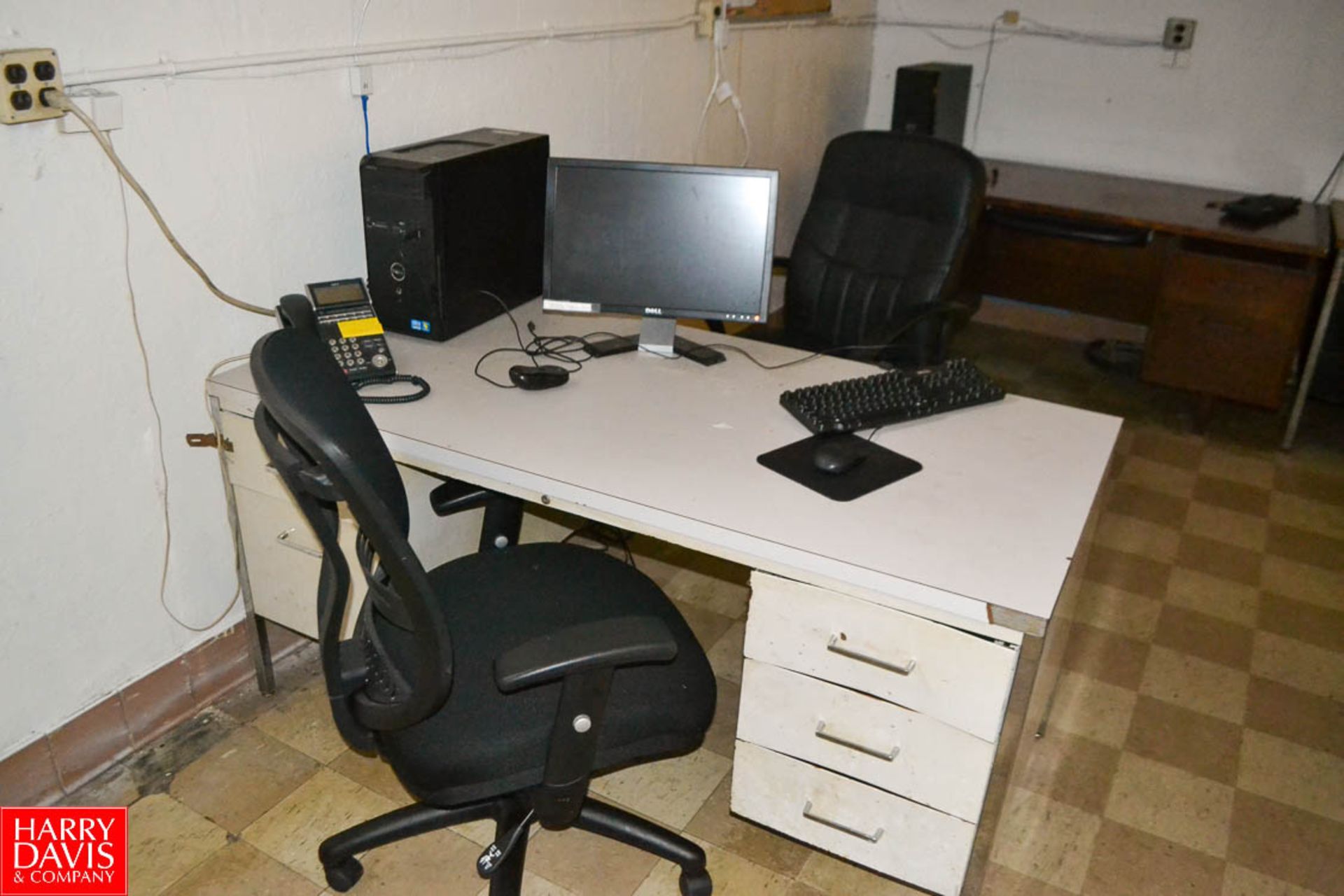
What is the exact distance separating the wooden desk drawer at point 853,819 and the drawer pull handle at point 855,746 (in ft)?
0.23

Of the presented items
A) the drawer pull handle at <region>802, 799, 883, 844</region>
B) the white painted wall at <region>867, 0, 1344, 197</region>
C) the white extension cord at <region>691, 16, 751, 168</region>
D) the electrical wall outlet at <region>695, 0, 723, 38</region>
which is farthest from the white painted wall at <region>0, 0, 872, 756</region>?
the white painted wall at <region>867, 0, 1344, 197</region>

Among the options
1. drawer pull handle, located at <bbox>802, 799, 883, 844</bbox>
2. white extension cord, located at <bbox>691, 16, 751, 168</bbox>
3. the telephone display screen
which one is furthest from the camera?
white extension cord, located at <bbox>691, 16, 751, 168</bbox>

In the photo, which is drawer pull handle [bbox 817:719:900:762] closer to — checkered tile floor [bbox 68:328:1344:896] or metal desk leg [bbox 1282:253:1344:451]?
checkered tile floor [bbox 68:328:1344:896]

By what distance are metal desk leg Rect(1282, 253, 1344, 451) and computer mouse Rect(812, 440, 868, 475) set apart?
2240 millimetres

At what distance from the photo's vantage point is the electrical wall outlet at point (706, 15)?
317cm

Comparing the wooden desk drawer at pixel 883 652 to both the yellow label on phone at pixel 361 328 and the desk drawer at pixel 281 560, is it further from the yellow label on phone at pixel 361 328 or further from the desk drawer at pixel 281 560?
the yellow label on phone at pixel 361 328

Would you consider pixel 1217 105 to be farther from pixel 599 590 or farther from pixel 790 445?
pixel 599 590

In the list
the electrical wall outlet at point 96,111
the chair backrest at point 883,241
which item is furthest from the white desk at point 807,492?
the chair backrest at point 883,241

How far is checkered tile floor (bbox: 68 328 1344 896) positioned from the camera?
1833 millimetres

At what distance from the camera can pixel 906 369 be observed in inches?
82.1

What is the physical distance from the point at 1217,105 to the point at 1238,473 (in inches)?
58.0

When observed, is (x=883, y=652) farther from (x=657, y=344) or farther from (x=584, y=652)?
(x=657, y=344)

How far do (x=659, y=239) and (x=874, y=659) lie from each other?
1.00 m

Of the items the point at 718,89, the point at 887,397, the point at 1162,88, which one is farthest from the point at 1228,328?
the point at 887,397
